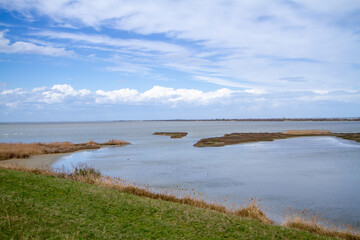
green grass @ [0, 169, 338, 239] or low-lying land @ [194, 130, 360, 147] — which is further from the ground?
green grass @ [0, 169, 338, 239]

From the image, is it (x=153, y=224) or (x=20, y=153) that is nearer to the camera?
(x=153, y=224)

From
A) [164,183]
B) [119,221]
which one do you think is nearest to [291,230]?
[119,221]

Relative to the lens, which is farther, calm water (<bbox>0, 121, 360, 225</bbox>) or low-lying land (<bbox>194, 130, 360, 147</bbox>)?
low-lying land (<bbox>194, 130, 360, 147</bbox>)

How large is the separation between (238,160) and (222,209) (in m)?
22.1

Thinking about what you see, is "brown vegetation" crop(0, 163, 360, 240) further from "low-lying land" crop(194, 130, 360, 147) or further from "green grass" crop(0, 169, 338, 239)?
"low-lying land" crop(194, 130, 360, 147)

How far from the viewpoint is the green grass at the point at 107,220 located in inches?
348

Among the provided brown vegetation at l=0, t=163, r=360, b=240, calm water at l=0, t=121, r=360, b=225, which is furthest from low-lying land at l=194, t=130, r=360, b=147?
brown vegetation at l=0, t=163, r=360, b=240

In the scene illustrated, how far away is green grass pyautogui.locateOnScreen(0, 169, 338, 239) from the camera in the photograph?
348 inches

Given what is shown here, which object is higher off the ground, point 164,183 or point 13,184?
point 13,184

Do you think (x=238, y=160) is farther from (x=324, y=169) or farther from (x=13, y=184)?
(x=13, y=184)

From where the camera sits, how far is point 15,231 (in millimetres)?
8438

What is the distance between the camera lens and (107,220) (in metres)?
9.99

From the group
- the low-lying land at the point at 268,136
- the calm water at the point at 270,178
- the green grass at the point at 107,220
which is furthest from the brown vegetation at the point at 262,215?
the low-lying land at the point at 268,136

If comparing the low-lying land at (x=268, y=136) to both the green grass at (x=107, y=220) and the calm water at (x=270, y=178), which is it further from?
the green grass at (x=107, y=220)
